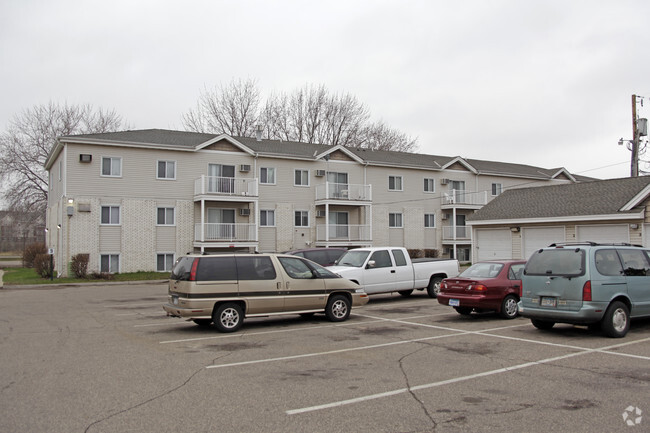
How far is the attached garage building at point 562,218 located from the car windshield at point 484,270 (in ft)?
34.2

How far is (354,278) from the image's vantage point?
1577 centimetres

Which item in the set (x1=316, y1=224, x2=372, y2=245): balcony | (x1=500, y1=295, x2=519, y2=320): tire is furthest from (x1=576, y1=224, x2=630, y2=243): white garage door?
(x1=316, y1=224, x2=372, y2=245): balcony

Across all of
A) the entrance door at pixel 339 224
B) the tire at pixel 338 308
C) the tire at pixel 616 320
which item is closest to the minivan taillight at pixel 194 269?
the tire at pixel 338 308

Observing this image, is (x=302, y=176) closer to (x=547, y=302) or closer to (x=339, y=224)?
(x=339, y=224)

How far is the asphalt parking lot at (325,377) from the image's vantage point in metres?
5.38

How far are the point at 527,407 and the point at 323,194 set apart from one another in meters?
31.2

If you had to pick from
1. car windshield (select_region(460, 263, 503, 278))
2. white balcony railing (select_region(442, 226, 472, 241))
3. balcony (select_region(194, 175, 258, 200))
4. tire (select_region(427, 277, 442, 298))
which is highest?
balcony (select_region(194, 175, 258, 200))

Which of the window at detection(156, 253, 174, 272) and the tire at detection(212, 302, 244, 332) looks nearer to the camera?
the tire at detection(212, 302, 244, 332)

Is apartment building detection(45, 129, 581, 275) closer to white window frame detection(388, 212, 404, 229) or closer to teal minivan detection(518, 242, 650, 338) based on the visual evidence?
white window frame detection(388, 212, 404, 229)

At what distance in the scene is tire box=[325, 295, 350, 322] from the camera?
40.7ft

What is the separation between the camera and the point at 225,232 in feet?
107

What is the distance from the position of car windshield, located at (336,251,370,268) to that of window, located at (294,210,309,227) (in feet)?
62.9

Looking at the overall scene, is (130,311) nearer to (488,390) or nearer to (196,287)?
(196,287)

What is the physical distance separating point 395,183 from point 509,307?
28000 mm
